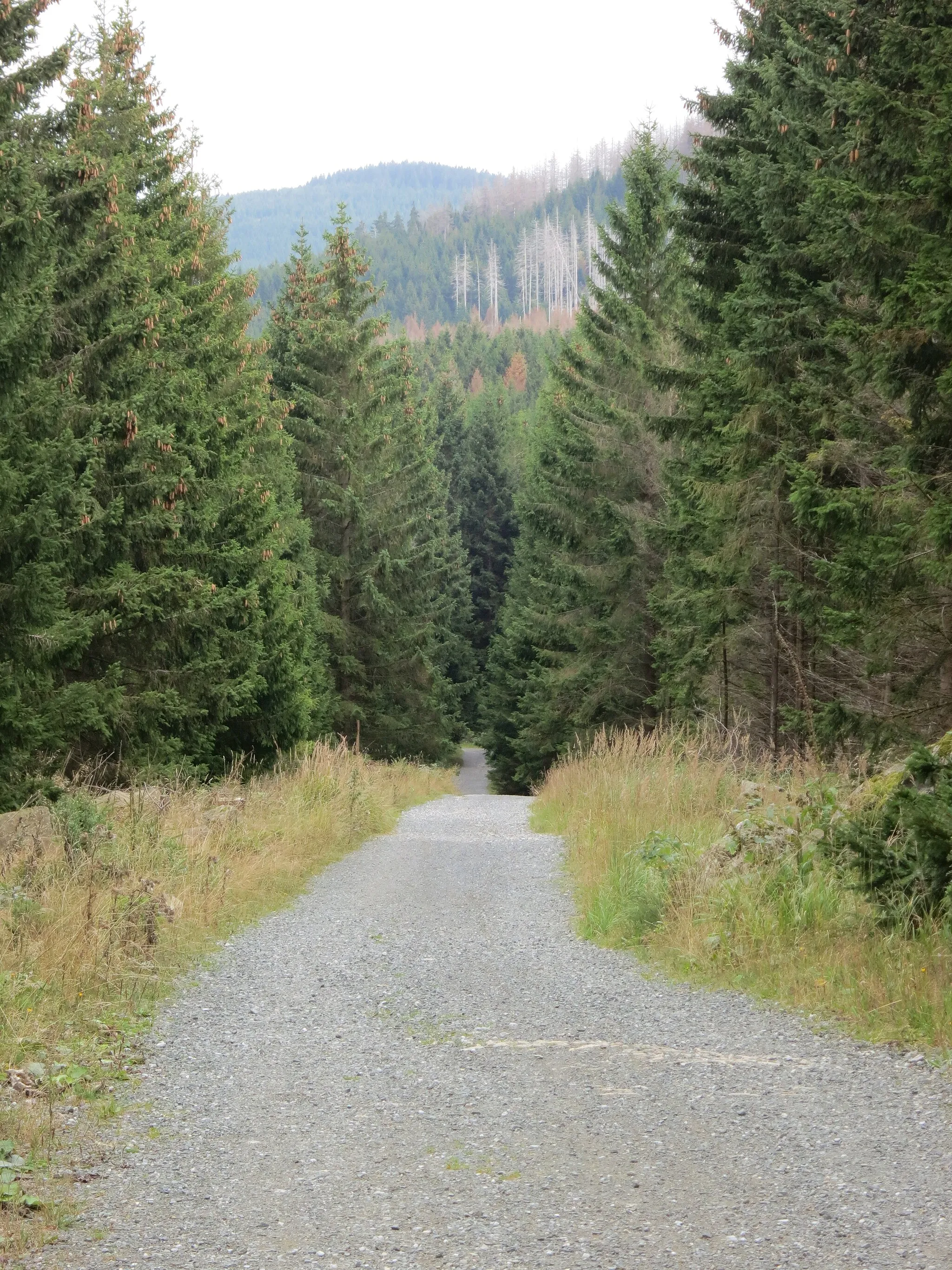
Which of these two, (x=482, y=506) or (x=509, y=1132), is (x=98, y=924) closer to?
(x=509, y=1132)

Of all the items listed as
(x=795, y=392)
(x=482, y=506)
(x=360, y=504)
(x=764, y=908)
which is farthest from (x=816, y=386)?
(x=482, y=506)

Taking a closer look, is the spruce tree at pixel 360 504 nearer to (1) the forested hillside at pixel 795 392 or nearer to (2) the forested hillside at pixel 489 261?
(1) the forested hillside at pixel 795 392

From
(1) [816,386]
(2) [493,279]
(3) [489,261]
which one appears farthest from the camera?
(3) [489,261]

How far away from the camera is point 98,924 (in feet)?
23.5

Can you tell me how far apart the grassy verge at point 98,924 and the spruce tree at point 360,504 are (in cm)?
1904

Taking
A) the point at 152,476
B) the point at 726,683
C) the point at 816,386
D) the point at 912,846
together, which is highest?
the point at 816,386

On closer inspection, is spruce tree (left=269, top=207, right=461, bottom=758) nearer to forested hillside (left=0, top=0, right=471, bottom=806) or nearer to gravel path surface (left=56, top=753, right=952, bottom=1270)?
forested hillside (left=0, top=0, right=471, bottom=806)

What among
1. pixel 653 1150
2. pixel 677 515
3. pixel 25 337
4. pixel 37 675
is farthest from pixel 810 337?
pixel 653 1150

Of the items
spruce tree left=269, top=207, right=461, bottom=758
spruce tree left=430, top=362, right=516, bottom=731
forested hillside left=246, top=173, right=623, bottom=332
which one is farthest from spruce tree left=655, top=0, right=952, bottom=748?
forested hillside left=246, top=173, right=623, bottom=332

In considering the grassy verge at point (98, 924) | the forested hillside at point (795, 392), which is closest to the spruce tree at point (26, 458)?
the grassy verge at point (98, 924)

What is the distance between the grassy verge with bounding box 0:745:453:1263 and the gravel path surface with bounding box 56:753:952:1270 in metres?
0.22

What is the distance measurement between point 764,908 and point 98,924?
13.8 ft

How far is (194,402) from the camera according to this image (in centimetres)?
1888

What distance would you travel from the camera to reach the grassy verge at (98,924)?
4.32 metres
